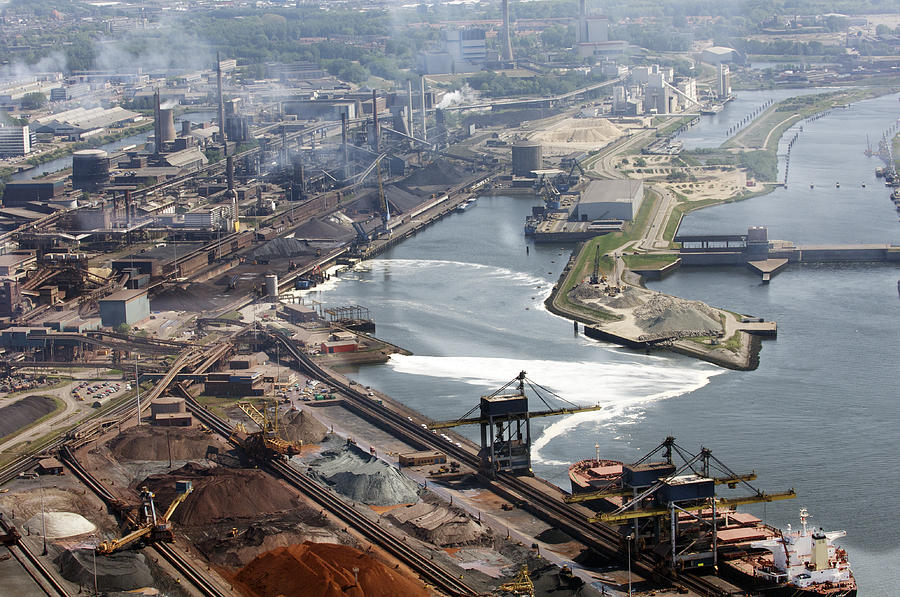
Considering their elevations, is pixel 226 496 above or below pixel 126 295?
below

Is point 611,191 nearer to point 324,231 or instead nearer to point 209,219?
point 324,231

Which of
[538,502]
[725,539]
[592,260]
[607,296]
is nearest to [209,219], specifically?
[592,260]

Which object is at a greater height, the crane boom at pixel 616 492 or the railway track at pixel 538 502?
the crane boom at pixel 616 492

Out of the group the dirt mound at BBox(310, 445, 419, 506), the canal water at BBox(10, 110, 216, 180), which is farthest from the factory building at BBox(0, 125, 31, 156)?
the dirt mound at BBox(310, 445, 419, 506)

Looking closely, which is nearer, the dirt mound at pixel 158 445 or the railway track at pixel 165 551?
the railway track at pixel 165 551

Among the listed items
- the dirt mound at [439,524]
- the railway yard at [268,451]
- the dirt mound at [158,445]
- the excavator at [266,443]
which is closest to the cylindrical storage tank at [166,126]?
the railway yard at [268,451]

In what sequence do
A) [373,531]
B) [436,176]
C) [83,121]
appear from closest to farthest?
[373,531]
[436,176]
[83,121]

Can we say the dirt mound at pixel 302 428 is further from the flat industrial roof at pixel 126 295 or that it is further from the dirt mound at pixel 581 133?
the dirt mound at pixel 581 133
